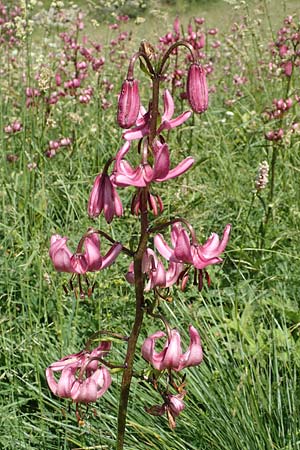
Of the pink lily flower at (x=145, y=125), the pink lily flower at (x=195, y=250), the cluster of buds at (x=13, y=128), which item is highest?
the pink lily flower at (x=145, y=125)

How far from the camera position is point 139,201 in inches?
49.8

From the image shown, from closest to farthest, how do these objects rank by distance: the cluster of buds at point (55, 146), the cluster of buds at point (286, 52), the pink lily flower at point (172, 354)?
the pink lily flower at point (172, 354), the cluster of buds at point (286, 52), the cluster of buds at point (55, 146)

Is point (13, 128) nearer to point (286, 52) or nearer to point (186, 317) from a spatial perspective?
point (286, 52)

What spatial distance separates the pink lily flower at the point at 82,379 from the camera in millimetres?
1290

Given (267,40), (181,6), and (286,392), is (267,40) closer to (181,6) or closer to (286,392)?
(181,6)

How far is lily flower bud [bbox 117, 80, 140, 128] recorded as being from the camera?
47.2 inches

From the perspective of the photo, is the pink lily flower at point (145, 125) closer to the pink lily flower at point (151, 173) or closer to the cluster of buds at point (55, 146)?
the pink lily flower at point (151, 173)

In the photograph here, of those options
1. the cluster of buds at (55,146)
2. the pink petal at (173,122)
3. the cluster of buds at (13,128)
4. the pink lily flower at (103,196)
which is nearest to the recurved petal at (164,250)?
the pink lily flower at (103,196)


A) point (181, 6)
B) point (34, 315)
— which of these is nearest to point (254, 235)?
point (34, 315)

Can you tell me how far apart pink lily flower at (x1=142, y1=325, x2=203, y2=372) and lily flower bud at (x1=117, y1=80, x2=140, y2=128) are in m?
0.39

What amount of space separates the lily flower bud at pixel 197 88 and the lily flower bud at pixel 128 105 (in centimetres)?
10

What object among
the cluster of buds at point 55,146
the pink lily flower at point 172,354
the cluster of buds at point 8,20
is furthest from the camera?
the cluster of buds at point 8,20

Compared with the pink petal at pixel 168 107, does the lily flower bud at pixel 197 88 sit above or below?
above

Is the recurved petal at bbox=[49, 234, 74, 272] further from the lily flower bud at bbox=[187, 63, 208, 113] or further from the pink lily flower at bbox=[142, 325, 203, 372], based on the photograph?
the lily flower bud at bbox=[187, 63, 208, 113]
